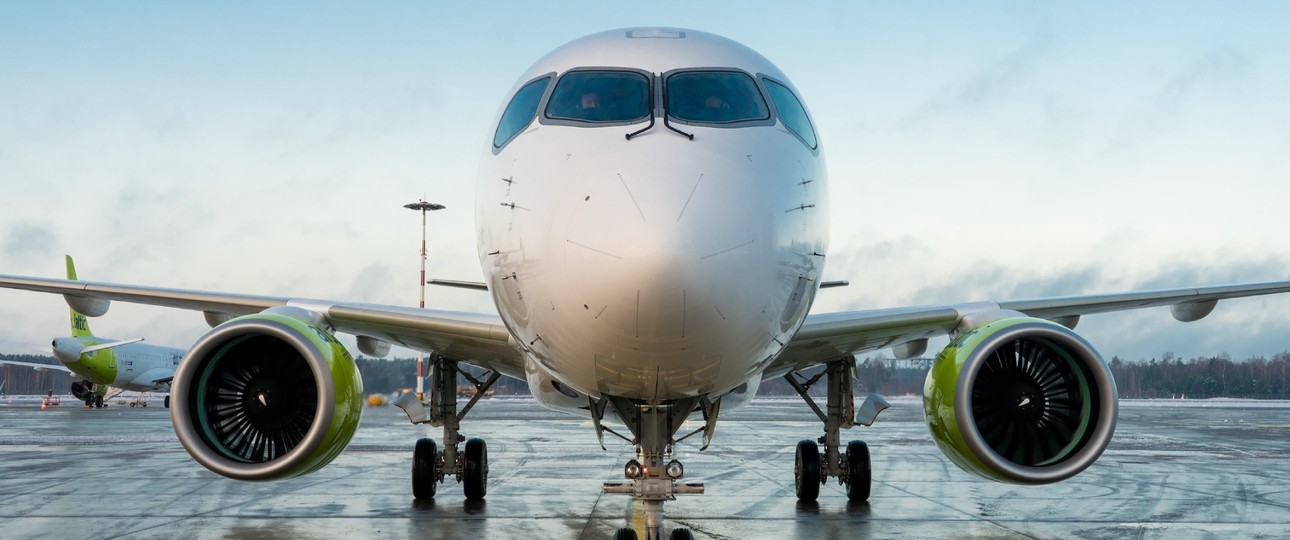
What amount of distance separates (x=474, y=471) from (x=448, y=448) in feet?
1.23

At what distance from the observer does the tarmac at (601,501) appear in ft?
28.7

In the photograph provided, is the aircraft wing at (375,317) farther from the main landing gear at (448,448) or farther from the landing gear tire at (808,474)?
the landing gear tire at (808,474)

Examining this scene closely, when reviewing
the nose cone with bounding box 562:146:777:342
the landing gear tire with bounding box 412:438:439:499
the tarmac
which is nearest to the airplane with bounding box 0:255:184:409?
the tarmac

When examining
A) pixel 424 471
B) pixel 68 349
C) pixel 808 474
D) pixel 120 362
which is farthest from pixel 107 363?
pixel 808 474

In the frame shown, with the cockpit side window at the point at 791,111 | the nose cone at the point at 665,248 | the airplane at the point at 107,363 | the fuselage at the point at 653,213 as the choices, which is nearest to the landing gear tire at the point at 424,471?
the fuselage at the point at 653,213

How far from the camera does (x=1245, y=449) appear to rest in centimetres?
1975

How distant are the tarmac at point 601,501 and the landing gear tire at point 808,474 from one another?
8.4 inches

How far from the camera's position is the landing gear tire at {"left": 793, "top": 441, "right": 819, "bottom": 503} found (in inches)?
429

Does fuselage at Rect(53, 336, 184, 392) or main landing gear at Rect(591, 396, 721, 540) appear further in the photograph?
fuselage at Rect(53, 336, 184, 392)

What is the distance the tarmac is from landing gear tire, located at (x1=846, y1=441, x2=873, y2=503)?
232 mm

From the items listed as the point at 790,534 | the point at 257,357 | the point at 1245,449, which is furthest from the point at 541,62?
the point at 1245,449

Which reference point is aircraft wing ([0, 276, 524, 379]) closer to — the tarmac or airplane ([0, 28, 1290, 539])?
airplane ([0, 28, 1290, 539])

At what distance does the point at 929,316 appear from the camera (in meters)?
7.81

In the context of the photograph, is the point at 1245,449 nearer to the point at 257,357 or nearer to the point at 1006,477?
the point at 1006,477
